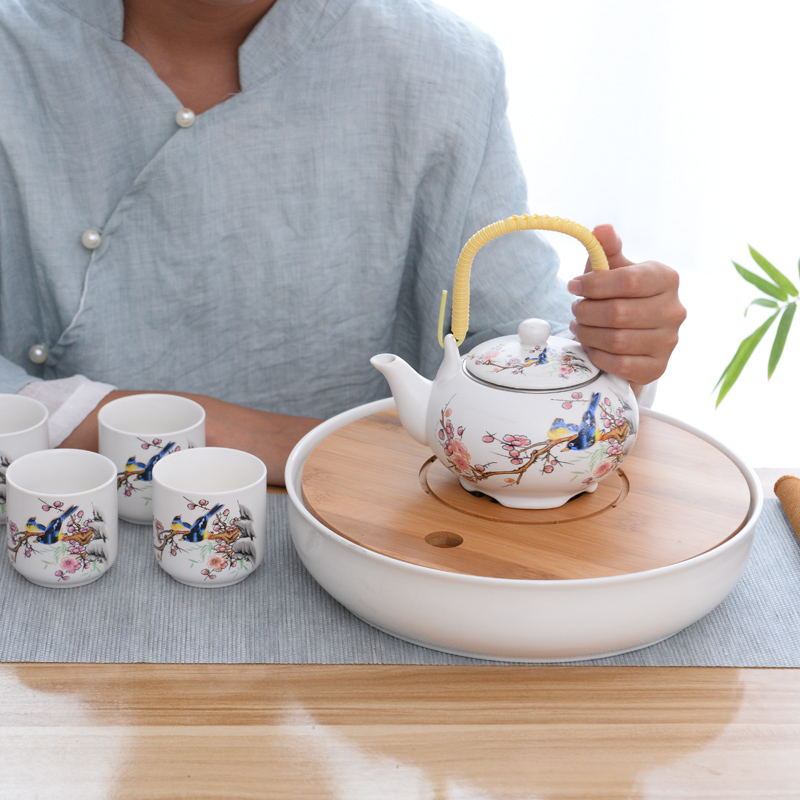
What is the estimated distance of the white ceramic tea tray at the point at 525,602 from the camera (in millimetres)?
622

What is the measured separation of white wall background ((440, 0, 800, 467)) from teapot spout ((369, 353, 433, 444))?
76.7 inches

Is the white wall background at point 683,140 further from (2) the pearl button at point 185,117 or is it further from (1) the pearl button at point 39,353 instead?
(1) the pearl button at point 39,353

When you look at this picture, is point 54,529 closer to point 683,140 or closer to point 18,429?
point 18,429

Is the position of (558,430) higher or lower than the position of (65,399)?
higher

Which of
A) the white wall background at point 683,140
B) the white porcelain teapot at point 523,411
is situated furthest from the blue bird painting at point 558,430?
the white wall background at point 683,140

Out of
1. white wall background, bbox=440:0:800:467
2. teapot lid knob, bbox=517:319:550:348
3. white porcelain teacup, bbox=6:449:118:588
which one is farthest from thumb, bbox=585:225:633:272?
white wall background, bbox=440:0:800:467

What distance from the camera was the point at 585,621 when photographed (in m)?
0.63

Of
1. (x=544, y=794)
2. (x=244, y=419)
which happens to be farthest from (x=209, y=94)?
(x=544, y=794)

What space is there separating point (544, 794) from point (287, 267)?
86 cm

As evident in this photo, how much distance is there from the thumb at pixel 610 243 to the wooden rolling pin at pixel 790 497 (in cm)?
31

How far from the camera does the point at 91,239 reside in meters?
1.15

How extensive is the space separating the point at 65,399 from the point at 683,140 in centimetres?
235

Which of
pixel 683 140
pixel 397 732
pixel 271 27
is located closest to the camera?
pixel 397 732

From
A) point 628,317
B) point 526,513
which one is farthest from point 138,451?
point 628,317
